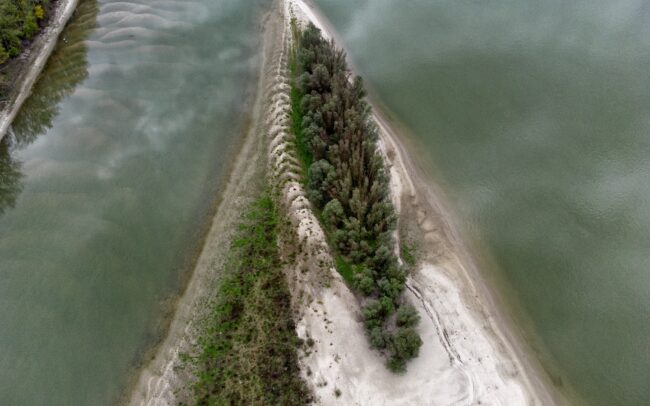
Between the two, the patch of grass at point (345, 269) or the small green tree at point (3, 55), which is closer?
the patch of grass at point (345, 269)

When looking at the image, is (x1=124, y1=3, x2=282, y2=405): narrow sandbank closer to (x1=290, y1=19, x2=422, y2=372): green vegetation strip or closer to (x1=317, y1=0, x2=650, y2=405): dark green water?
(x1=290, y1=19, x2=422, y2=372): green vegetation strip

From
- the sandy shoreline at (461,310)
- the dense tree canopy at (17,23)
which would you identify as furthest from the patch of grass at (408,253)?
the dense tree canopy at (17,23)

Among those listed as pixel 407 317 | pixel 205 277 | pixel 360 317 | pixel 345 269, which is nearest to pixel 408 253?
pixel 345 269

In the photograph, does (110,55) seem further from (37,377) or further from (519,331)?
(519,331)

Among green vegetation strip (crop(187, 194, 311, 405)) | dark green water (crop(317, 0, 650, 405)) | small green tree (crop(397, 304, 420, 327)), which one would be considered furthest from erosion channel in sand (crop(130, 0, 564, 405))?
dark green water (crop(317, 0, 650, 405))

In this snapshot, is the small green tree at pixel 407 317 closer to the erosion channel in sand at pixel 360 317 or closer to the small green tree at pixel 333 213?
the erosion channel in sand at pixel 360 317

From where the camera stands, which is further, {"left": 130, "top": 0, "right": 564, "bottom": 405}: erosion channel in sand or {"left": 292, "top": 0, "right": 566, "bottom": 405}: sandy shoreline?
{"left": 292, "top": 0, "right": 566, "bottom": 405}: sandy shoreline

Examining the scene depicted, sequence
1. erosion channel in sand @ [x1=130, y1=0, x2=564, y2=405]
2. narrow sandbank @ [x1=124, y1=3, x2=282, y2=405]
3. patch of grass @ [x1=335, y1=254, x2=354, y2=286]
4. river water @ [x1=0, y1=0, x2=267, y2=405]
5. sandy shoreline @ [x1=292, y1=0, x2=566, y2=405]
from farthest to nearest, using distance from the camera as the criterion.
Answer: patch of grass @ [x1=335, y1=254, x2=354, y2=286] → river water @ [x1=0, y1=0, x2=267, y2=405] → narrow sandbank @ [x1=124, y1=3, x2=282, y2=405] → sandy shoreline @ [x1=292, y1=0, x2=566, y2=405] → erosion channel in sand @ [x1=130, y1=0, x2=564, y2=405]
